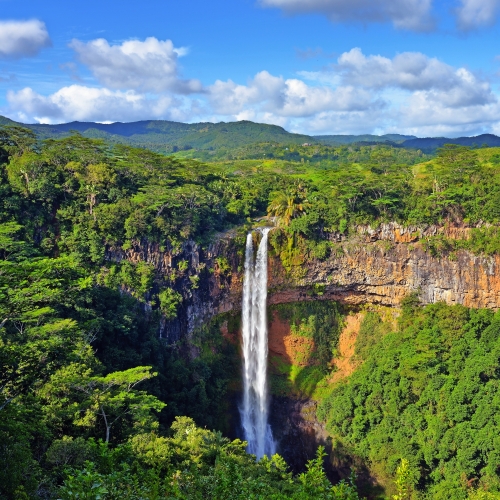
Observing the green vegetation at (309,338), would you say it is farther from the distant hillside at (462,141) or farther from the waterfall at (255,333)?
the distant hillside at (462,141)

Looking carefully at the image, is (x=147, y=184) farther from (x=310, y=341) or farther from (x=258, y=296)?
(x=310, y=341)

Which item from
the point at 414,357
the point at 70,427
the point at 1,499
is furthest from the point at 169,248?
the point at 1,499

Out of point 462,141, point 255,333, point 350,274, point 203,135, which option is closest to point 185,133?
point 203,135

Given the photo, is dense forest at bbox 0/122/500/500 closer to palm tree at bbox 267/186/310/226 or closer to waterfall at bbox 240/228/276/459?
palm tree at bbox 267/186/310/226

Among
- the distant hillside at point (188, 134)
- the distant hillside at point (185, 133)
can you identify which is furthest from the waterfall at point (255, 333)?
the distant hillside at point (188, 134)

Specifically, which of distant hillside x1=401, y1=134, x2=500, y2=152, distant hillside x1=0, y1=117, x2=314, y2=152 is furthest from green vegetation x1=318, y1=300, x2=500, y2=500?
distant hillside x1=0, y1=117, x2=314, y2=152
